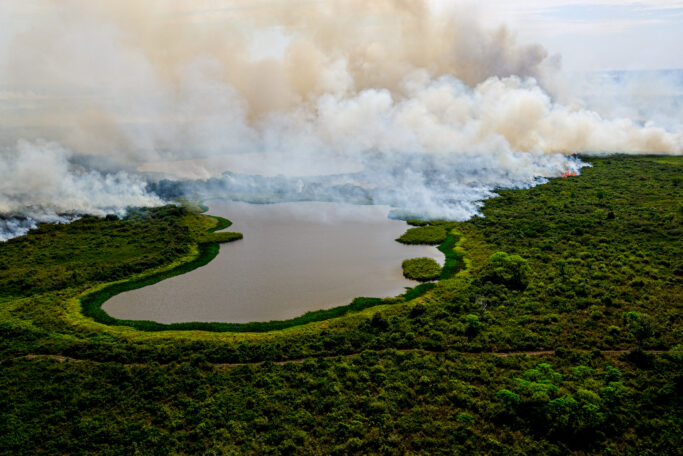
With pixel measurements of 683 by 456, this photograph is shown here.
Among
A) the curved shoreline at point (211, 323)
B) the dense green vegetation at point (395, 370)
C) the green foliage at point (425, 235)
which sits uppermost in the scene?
the green foliage at point (425, 235)

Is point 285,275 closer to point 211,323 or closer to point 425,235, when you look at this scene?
point 211,323

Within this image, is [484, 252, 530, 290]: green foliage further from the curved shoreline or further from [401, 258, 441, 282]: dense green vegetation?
[401, 258, 441, 282]: dense green vegetation

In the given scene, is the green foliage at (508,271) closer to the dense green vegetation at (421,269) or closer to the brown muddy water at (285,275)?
the dense green vegetation at (421,269)

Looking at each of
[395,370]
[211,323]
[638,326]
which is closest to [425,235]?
[638,326]

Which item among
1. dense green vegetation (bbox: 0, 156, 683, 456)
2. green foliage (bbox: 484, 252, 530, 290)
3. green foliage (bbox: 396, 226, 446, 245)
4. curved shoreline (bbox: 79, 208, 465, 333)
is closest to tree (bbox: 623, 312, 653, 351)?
dense green vegetation (bbox: 0, 156, 683, 456)

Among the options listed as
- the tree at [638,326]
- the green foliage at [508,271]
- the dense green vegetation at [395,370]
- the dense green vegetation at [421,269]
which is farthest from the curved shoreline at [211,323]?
the tree at [638,326]

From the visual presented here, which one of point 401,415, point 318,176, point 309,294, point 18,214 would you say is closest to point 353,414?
point 401,415
